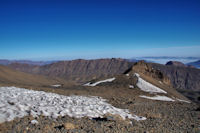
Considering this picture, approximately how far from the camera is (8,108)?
771 centimetres

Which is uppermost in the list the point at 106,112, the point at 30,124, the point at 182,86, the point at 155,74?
the point at 30,124

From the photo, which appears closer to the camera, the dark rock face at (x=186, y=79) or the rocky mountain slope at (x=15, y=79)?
the rocky mountain slope at (x=15, y=79)

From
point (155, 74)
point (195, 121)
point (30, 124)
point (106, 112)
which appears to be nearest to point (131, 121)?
point (106, 112)

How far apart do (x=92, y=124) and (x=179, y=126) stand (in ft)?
13.9

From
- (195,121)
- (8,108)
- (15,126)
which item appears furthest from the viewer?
(195,121)

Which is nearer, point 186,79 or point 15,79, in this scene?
point 15,79

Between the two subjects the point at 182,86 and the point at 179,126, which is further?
the point at 182,86

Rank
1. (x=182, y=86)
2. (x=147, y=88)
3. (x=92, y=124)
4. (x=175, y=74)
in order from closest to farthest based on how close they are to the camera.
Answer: (x=92, y=124)
(x=147, y=88)
(x=182, y=86)
(x=175, y=74)

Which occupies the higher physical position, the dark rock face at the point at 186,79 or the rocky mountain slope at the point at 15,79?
the rocky mountain slope at the point at 15,79

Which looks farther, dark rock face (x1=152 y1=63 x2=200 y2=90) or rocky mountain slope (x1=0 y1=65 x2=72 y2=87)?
dark rock face (x1=152 y1=63 x2=200 y2=90)

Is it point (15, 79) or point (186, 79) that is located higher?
point (15, 79)

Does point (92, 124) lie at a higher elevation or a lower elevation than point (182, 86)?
higher

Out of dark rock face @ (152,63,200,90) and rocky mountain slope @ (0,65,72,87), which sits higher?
rocky mountain slope @ (0,65,72,87)

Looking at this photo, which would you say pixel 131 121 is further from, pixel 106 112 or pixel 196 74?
pixel 196 74
